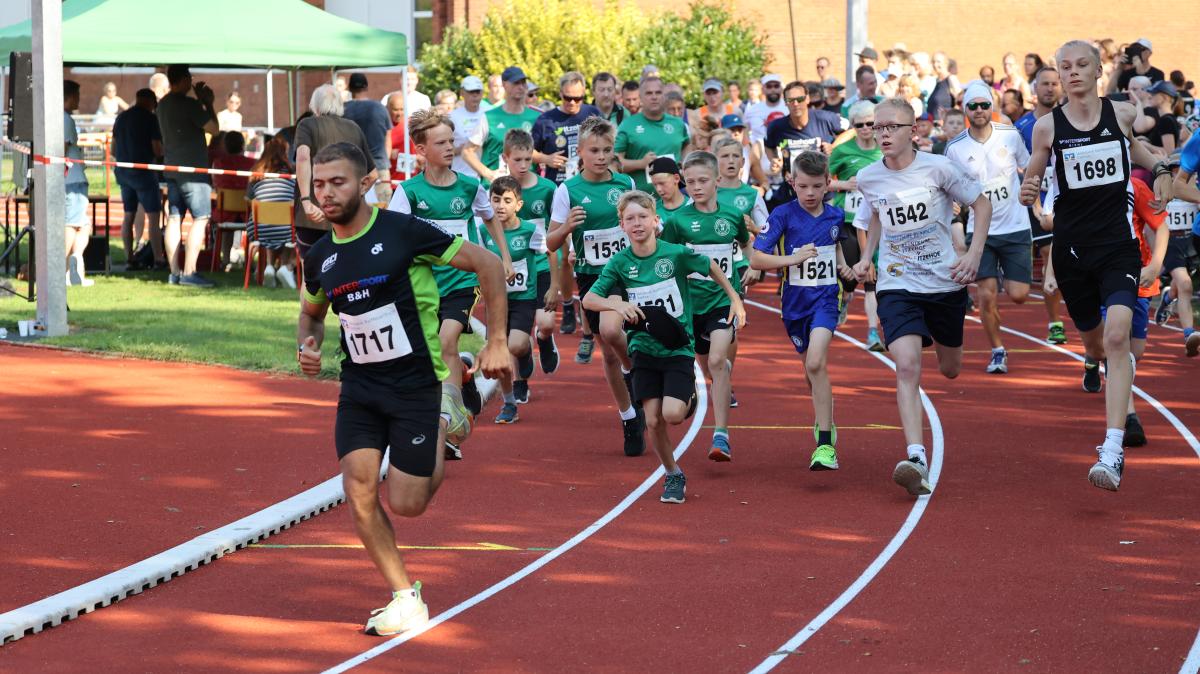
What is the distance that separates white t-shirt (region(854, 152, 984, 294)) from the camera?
9156 millimetres

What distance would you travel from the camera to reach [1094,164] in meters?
Answer: 9.08

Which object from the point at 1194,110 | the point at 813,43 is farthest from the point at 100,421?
the point at 813,43

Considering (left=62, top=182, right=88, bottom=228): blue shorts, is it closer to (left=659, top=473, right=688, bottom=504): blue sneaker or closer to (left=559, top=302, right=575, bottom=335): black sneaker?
(left=559, top=302, right=575, bottom=335): black sneaker

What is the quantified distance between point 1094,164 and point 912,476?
2031mm

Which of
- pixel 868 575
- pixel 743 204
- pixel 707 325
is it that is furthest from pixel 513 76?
pixel 868 575

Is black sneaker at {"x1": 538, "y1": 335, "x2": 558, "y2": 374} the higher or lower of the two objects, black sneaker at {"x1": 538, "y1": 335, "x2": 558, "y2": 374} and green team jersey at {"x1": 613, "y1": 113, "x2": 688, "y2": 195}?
the lower

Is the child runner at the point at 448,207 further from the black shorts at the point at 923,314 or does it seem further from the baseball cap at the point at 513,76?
the baseball cap at the point at 513,76

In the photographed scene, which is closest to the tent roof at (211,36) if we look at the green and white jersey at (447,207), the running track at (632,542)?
the running track at (632,542)

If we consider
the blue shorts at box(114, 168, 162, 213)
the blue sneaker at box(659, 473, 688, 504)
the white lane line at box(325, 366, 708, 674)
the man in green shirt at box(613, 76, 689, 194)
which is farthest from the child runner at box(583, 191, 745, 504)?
the blue shorts at box(114, 168, 162, 213)

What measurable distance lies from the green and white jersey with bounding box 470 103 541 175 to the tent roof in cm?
281

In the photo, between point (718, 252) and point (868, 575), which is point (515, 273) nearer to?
point (718, 252)

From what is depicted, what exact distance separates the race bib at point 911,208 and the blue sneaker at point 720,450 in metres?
1.51

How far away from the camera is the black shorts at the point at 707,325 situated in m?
9.93

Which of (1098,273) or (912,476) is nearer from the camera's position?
(912,476)
